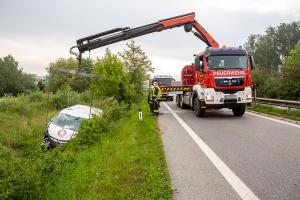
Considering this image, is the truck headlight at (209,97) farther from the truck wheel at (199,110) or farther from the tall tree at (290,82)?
the tall tree at (290,82)

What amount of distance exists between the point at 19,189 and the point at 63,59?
79065 millimetres

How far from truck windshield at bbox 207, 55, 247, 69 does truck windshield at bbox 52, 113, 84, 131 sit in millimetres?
6182

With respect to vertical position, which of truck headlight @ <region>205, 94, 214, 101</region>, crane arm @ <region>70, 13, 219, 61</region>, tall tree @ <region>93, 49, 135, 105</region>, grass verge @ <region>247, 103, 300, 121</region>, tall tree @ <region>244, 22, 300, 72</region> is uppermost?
tall tree @ <region>244, 22, 300, 72</region>

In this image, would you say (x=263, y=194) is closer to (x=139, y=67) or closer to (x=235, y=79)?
(x=235, y=79)

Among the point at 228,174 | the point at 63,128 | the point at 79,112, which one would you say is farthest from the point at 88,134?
the point at 228,174

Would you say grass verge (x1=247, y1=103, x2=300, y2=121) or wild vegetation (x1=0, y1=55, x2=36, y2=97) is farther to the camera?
wild vegetation (x1=0, y1=55, x2=36, y2=97)

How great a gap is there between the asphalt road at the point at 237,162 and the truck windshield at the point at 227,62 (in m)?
4.00

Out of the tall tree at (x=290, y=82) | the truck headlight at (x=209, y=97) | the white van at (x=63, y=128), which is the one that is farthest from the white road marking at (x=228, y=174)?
the tall tree at (x=290, y=82)

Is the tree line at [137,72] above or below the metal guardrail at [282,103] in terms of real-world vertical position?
above

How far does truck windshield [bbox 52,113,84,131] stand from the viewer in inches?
515

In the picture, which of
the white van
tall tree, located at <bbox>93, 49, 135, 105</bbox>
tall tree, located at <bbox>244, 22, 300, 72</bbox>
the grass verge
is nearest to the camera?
the white van

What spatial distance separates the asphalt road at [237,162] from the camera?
4.70m

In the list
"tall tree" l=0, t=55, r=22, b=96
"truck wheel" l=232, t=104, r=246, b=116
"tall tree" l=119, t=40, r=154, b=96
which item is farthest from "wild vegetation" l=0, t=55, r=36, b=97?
"truck wheel" l=232, t=104, r=246, b=116

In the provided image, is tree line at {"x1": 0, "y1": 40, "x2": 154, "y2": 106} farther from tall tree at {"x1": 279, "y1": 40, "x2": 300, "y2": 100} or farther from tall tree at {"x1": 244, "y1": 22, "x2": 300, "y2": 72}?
tall tree at {"x1": 244, "y1": 22, "x2": 300, "y2": 72}
